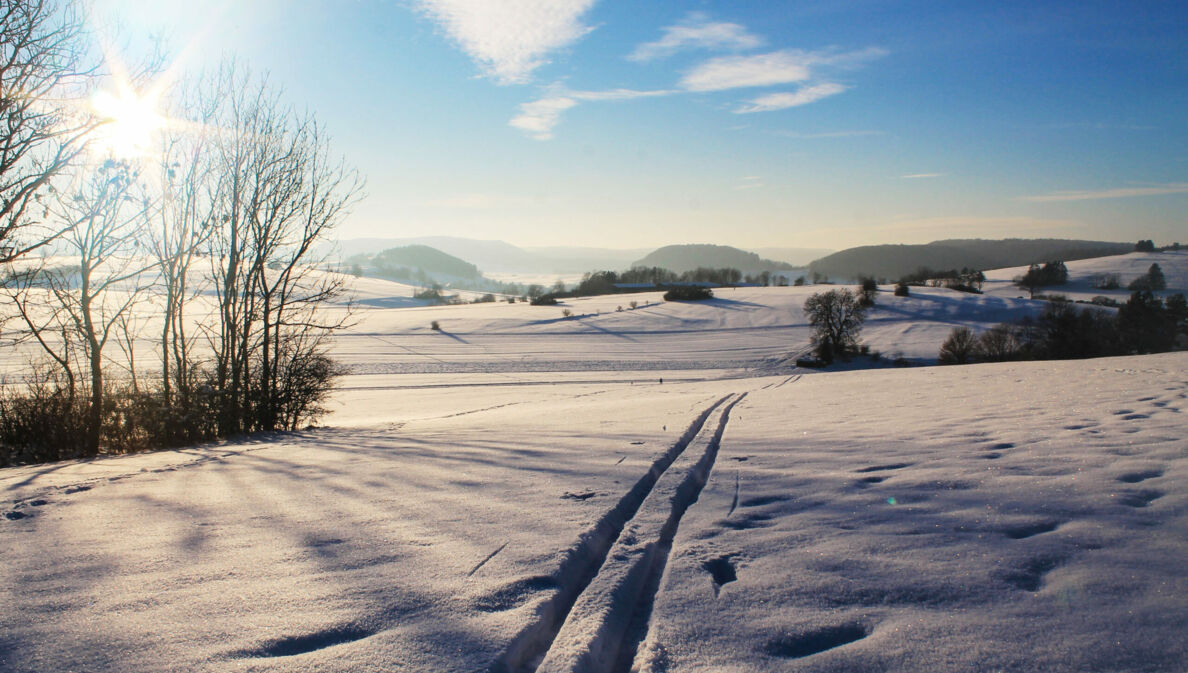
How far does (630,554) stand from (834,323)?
43.2 m

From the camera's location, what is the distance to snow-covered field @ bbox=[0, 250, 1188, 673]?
7.94 ft

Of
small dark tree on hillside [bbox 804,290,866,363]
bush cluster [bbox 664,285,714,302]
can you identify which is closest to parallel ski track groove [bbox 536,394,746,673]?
small dark tree on hillside [bbox 804,290,866,363]

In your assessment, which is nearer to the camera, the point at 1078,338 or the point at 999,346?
the point at 1078,338

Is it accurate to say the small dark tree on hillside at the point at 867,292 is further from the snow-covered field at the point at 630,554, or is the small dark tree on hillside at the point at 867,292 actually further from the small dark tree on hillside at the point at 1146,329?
the snow-covered field at the point at 630,554

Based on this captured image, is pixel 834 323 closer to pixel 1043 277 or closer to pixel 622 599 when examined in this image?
pixel 622 599

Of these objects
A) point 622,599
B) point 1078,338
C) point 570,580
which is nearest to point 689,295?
point 1078,338

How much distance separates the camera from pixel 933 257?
172500mm

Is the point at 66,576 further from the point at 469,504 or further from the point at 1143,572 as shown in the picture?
the point at 1143,572

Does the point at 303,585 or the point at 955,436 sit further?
the point at 955,436

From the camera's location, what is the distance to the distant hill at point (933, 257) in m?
160

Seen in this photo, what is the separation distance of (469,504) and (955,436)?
5367 mm

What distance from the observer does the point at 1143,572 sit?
9.41 ft

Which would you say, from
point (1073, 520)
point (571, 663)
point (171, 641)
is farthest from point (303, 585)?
point (1073, 520)

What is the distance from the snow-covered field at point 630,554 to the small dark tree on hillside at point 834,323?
35465 millimetres
